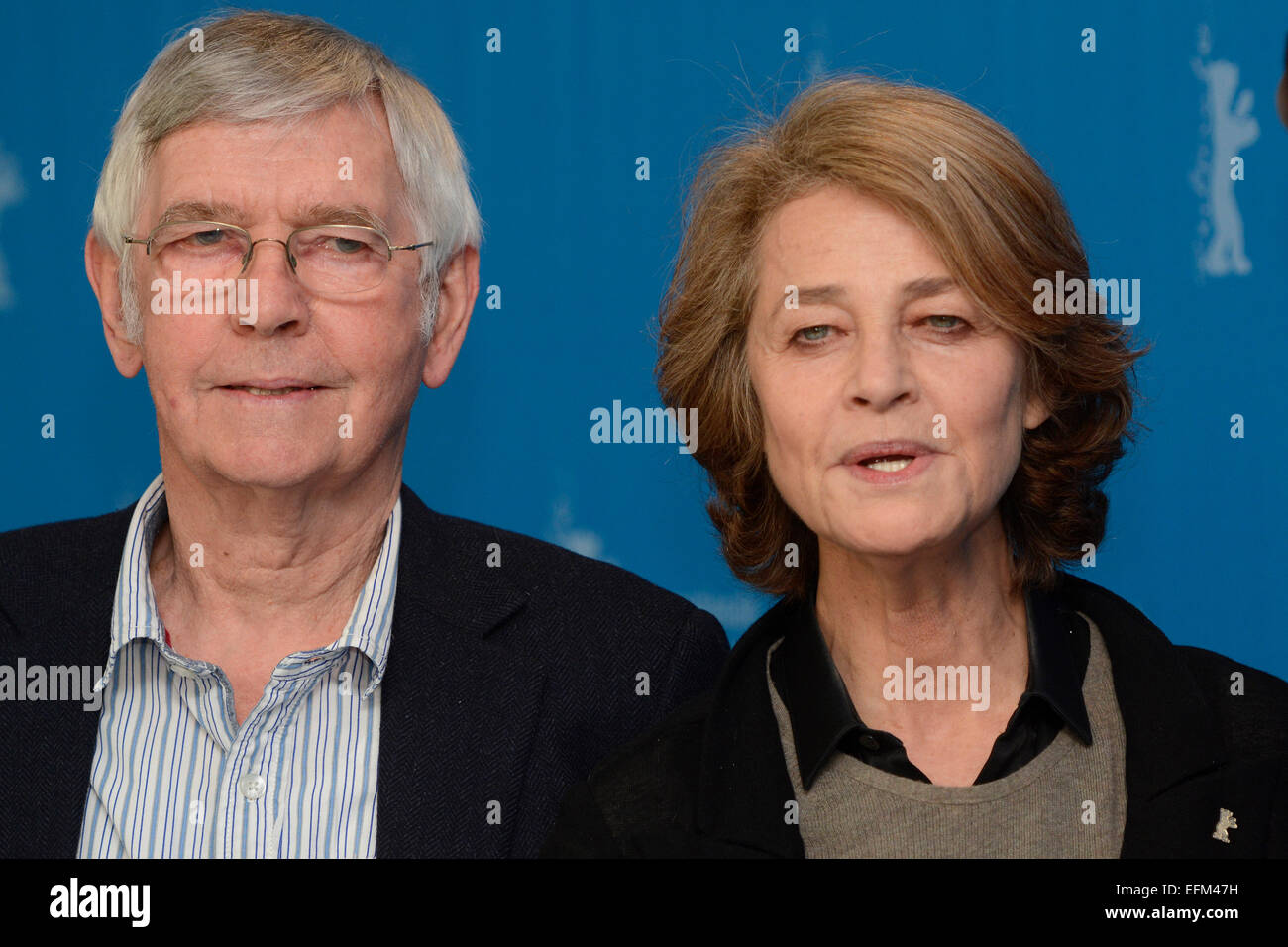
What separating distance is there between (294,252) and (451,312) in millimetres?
382

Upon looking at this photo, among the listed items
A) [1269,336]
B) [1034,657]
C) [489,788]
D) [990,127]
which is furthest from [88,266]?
[1269,336]

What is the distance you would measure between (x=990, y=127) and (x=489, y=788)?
4.47ft

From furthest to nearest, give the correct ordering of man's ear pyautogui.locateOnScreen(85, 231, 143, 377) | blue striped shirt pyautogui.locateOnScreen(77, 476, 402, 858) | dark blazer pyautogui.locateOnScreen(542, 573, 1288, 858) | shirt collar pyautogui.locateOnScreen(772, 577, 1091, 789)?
man's ear pyautogui.locateOnScreen(85, 231, 143, 377), blue striped shirt pyautogui.locateOnScreen(77, 476, 402, 858), shirt collar pyautogui.locateOnScreen(772, 577, 1091, 789), dark blazer pyautogui.locateOnScreen(542, 573, 1288, 858)

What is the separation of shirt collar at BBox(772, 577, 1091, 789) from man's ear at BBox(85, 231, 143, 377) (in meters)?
1.27

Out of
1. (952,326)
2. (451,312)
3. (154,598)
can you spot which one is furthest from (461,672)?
(952,326)

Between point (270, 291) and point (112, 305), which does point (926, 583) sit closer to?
point (270, 291)

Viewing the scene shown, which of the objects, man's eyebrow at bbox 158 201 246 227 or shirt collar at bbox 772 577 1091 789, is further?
man's eyebrow at bbox 158 201 246 227

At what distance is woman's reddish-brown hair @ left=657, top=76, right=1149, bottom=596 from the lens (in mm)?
2592

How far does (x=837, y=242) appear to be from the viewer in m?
2.60

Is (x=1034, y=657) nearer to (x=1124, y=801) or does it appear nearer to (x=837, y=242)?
(x=1124, y=801)

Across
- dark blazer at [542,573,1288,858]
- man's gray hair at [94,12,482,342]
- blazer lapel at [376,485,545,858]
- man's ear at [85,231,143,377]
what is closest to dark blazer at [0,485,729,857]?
blazer lapel at [376,485,545,858]

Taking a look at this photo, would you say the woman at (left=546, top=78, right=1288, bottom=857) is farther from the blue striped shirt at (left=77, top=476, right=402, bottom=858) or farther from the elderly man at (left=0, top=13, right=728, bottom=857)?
the blue striped shirt at (left=77, top=476, right=402, bottom=858)

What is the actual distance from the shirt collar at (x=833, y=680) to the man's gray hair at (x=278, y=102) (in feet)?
2.89

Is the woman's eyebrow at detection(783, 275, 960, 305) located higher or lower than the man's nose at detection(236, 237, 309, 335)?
lower
